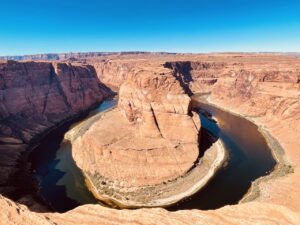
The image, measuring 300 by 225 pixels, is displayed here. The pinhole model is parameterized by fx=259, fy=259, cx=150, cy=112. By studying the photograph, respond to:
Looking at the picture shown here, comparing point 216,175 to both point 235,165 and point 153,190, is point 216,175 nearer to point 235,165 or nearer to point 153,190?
point 235,165

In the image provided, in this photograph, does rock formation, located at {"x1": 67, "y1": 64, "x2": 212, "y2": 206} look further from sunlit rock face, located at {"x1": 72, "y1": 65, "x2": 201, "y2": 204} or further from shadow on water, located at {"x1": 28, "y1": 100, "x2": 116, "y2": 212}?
shadow on water, located at {"x1": 28, "y1": 100, "x2": 116, "y2": 212}

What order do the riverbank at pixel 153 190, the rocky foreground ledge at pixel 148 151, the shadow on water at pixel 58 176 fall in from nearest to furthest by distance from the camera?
1. the riverbank at pixel 153 190
2. the shadow on water at pixel 58 176
3. the rocky foreground ledge at pixel 148 151

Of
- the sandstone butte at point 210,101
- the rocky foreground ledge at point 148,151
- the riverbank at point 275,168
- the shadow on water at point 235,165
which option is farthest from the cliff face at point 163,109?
the riverbank at point 275,168

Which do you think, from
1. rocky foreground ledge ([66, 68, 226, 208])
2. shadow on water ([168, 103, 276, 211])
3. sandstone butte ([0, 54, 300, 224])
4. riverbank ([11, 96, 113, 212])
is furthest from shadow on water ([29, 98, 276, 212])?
sandstone butte ([0, 54, 300, 224])

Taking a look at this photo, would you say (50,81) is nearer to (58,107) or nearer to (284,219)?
(58,107)

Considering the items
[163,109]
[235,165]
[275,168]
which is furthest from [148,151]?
[275,168]

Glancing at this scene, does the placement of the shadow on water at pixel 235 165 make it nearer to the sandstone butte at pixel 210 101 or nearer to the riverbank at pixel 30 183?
the sandstone butte at pixel 210 101

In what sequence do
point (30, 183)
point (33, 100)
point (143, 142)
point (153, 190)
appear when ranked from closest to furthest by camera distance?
point (153, 190)
point (30, 183)
point (143, 142)
point (33, 100)
